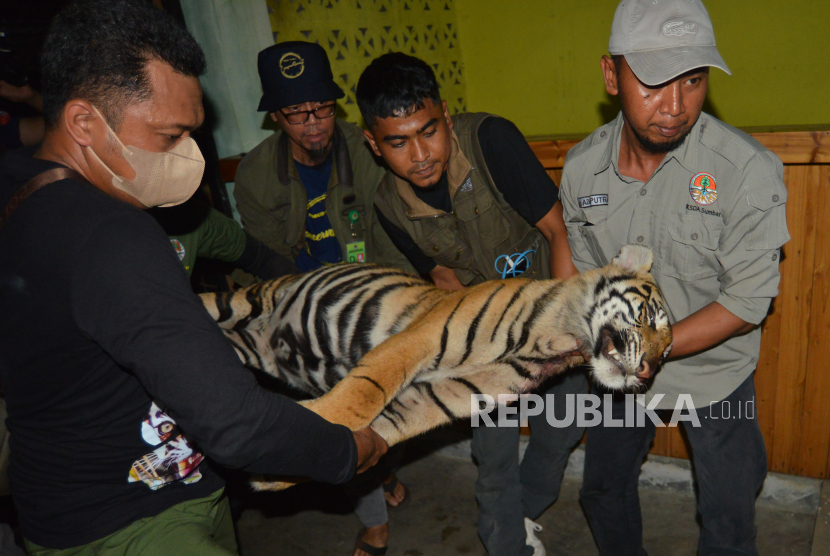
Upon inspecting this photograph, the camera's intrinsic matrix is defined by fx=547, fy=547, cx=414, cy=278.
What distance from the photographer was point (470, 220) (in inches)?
90.0

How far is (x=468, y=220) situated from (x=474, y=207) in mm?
60

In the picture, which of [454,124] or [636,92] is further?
[454,124]

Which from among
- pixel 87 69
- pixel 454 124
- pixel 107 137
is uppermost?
pixel 87 69

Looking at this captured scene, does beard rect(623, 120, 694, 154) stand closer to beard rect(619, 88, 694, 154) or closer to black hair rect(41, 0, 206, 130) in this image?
beard rect(619, 88, 694, 154)

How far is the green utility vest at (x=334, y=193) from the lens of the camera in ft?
8.96

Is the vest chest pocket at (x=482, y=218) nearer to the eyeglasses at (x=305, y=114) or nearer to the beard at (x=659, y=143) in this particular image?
the beard at (x=659, y=143)

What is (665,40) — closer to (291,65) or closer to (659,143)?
(659,143)

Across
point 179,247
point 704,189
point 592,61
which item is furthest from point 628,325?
point 592,61

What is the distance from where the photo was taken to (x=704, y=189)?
5.80 feet

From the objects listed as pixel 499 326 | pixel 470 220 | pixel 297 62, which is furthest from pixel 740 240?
pixel 297 62

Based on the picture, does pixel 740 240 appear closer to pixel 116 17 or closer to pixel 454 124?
pixel 454 124

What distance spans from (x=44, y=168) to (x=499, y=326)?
4.49ft

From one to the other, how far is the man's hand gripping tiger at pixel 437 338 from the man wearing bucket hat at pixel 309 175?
0.63 metres

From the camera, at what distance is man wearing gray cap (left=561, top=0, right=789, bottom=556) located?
166 centimetres
